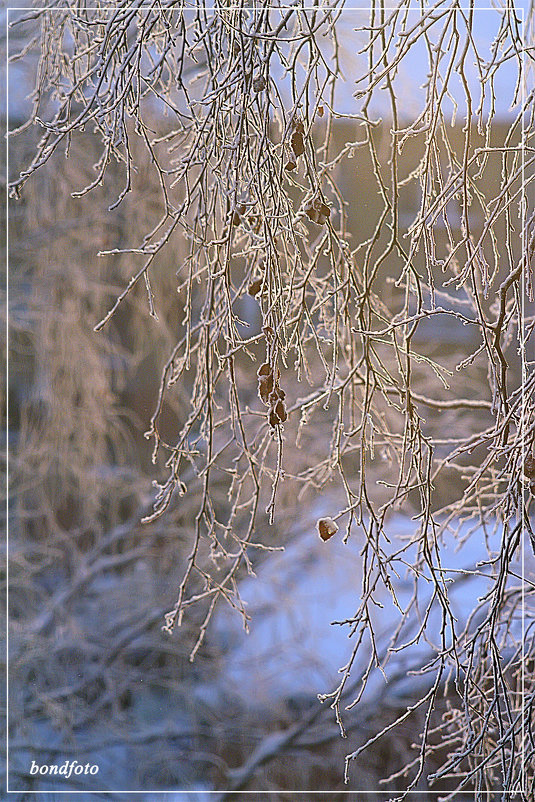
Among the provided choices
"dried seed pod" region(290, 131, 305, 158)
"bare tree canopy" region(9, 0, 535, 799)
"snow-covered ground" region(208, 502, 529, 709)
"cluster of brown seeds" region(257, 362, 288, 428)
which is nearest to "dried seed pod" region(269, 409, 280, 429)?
"cluster of brown seeds" region(257, 362, 288, 428)

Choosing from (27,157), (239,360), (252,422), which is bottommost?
(252,422)

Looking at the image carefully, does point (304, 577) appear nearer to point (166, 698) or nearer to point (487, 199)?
point (166, 698)

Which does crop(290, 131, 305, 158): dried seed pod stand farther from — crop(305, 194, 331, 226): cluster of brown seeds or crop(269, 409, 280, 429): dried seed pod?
crop(269, 409, 280, 429): dried seed pod

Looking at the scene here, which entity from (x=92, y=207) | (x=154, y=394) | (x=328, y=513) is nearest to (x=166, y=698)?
(x=328, y=513)

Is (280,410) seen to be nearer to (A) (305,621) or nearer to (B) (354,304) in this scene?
(B) (354,304)

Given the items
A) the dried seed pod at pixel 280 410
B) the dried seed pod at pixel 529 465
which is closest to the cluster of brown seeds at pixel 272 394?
the dried seed pod at pixel 280 410

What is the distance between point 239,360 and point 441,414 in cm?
49

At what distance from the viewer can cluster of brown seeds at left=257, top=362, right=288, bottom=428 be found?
1.10 meters

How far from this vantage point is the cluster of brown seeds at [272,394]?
1.10 m

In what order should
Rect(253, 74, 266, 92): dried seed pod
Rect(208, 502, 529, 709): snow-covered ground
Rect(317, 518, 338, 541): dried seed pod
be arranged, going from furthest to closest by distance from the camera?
Rect(208, 502, 529, 709): snow-covered ground < Rect(317, 518, 338, 541): dried seed pod < Rect(253, 74, 266, 92): dried seed pod

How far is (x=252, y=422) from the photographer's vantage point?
204cm

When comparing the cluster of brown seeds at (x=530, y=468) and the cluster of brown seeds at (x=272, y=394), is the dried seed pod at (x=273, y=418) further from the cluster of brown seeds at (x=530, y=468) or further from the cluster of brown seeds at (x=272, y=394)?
the cluster of brown seeds at (x=530, y=468)

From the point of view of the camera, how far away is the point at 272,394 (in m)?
1.12

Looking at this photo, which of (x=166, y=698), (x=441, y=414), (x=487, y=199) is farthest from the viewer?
(x=166, y=698)
